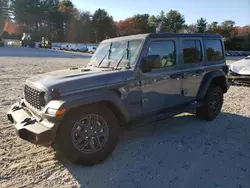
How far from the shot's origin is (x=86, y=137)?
11.8 ft

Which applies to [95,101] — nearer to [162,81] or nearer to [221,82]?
[162,81]

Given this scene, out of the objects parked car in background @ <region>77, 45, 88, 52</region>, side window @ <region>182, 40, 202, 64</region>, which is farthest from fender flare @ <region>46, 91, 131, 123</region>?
parked car in background @ <region>77, 45, 88, 52</region>

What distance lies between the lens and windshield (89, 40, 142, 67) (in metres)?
4.18

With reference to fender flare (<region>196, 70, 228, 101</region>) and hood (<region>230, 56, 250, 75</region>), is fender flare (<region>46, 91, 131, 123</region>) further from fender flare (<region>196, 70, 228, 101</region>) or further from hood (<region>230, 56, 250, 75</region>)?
hood (<region>230, 56, 250, 75</region>)

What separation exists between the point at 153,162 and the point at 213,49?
3.36 metres

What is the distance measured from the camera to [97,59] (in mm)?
4828

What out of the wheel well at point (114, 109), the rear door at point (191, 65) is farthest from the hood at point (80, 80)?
the rear door at point (191, 65)

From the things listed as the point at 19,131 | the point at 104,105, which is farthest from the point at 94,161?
the point at 19,131

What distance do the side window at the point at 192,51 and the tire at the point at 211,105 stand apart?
906 mm

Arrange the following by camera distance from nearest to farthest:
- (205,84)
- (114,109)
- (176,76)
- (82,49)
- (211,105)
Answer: (114,109), (176,76), (205,84), (211,105), (82,49)

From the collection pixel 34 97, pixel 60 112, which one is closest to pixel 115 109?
pixel 60 112

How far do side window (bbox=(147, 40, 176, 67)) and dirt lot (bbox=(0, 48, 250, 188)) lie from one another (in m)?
1.47

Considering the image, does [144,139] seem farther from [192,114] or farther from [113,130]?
[192,114]

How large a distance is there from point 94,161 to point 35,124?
1035mm
